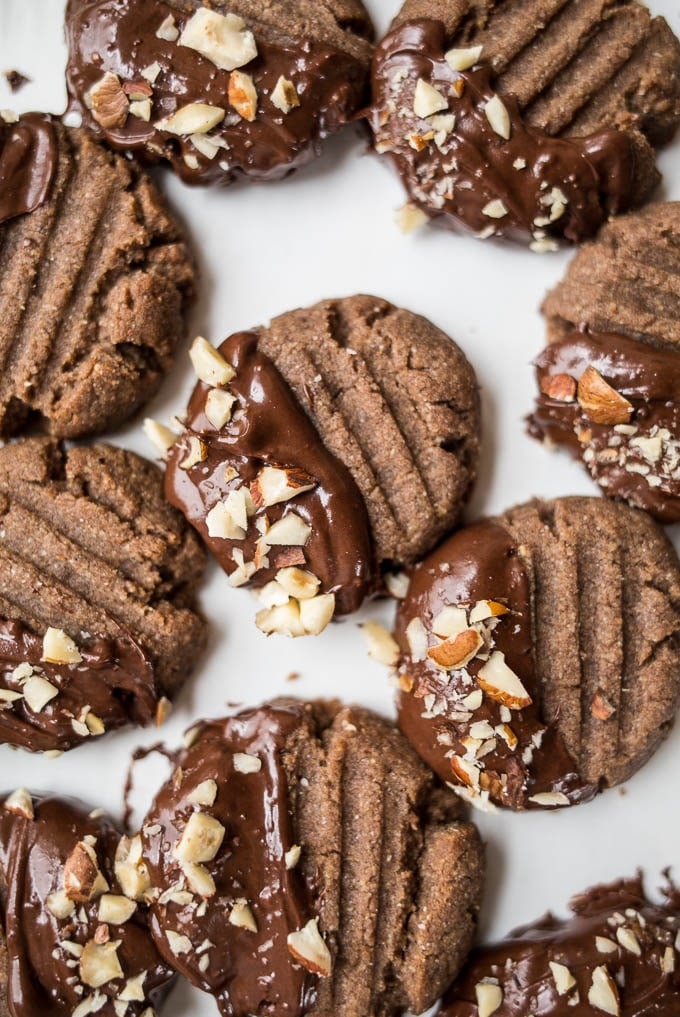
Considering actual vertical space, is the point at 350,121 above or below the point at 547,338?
above

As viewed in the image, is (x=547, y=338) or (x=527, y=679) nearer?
(x=527, y=679)

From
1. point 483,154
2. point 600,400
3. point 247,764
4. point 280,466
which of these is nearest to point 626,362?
point 600,400

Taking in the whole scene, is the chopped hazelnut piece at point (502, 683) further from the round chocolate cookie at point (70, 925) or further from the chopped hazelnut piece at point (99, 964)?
the chopped hazelnut piece at point (99, 964)

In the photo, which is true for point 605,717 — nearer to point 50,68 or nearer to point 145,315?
point 145,315

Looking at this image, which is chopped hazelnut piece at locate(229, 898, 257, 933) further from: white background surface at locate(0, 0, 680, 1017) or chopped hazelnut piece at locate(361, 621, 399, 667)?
chopped hazelnut piece at locate(361, 621, 399, 667)

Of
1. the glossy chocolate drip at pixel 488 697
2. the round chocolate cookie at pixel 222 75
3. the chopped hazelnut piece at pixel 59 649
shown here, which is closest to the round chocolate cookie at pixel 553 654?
the glossy chocolate drip at pixel 488 697

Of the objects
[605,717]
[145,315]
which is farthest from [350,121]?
[605,717]

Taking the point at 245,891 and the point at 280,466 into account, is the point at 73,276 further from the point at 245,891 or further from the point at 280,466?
the point at 245,891
